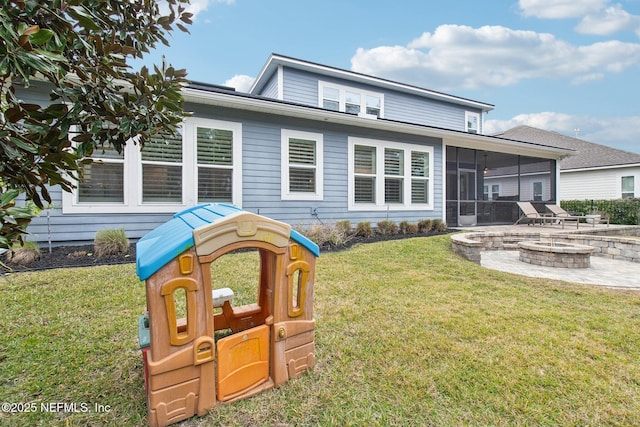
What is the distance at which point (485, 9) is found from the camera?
12.0 m

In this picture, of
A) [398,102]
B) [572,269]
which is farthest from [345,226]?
[398,102]

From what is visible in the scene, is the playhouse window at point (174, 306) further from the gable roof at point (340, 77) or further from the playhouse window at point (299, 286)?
the gable roof at point (340, 77)

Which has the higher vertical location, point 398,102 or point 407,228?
point 398,102

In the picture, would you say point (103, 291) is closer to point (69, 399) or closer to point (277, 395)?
point (69, 399)

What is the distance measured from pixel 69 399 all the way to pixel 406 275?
Answer: 13.4 feet

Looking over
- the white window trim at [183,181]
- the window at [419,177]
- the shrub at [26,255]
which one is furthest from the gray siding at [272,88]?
the shrub at [26,255]

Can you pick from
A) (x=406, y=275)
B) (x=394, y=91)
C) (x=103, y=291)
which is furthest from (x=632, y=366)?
(x=394, y=91)

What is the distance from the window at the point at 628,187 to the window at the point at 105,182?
2354 cm

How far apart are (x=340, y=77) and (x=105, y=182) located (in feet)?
31.4

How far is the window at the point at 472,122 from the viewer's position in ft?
50.6

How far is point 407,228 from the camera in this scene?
8.74 metres

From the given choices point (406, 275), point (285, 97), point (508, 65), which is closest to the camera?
point (406, 275)

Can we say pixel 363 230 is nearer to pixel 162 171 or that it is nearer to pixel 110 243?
pixel 162 171

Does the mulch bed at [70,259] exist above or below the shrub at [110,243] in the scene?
below
